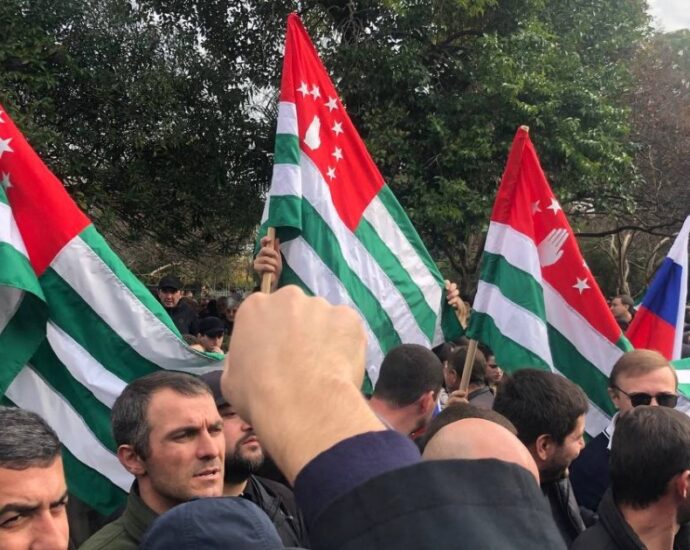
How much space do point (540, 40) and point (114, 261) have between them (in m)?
8.07

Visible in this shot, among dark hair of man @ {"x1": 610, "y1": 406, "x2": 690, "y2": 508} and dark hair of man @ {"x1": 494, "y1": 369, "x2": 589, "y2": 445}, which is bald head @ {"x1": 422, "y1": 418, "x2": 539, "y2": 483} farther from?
dark hair of man @ {"x1": 494, "y1": 369, "x2": 589, "y2": 445}

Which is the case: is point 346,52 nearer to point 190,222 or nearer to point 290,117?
point 190,222

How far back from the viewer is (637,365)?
3.77 m

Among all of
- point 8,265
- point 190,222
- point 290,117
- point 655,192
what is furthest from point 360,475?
point 655,192

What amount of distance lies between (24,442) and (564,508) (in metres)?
1.90

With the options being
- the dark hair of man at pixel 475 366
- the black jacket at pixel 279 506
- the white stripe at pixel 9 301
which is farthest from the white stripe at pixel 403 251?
the white stripe at pixel 9 301

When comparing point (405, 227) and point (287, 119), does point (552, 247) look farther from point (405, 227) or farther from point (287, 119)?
point (287, 119)

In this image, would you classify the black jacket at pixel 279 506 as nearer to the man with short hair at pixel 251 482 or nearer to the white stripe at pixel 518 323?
the man with short hair at pixel 251 482

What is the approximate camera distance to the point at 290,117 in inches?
185

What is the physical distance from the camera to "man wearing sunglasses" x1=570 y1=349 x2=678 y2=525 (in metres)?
3.65

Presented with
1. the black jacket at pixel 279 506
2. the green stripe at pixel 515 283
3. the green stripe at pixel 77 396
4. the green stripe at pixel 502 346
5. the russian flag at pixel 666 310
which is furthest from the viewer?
the russian flag at pixel 666 310

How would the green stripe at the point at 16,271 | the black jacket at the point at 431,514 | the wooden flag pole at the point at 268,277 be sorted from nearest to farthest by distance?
the black jacket at the point at 431,514, the green stripe at the point at 16,271, the wooden flag pole at the point at 268,277

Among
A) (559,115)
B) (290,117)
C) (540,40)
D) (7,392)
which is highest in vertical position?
(540,40)

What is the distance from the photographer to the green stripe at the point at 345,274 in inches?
180
